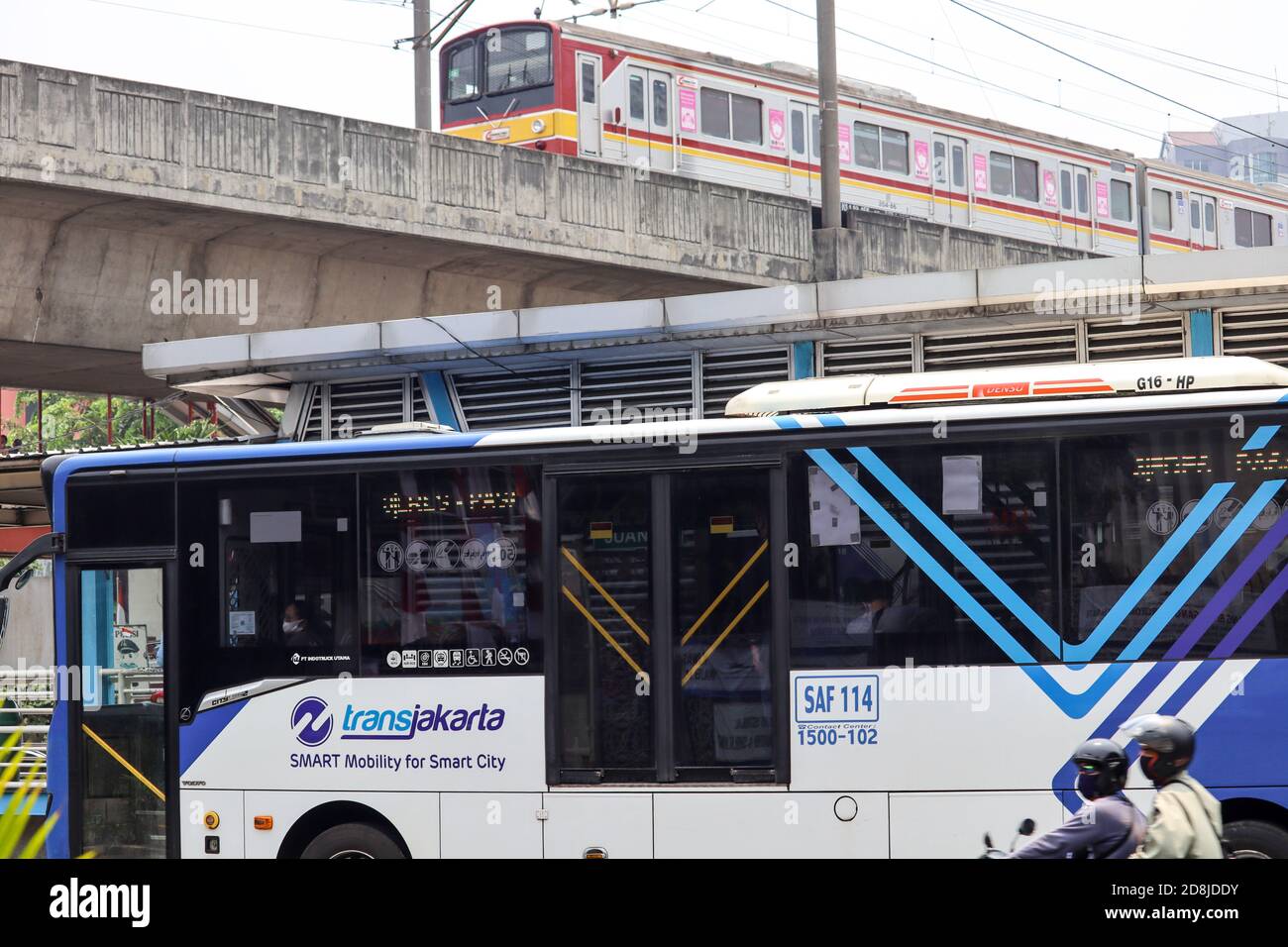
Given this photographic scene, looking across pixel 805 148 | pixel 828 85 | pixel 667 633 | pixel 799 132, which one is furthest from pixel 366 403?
pixel 805 148

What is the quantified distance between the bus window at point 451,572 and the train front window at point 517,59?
2052cm

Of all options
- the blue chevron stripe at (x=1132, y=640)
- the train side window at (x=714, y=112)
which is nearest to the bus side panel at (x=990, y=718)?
the blue chevron stripe at (x=1132, y=640)

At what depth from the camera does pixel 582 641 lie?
9.03 m

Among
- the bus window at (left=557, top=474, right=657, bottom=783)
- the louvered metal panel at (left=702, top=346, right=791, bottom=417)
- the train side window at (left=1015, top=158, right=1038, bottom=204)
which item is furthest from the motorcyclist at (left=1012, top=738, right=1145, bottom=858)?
the train side window at (left=1015, top=158, right=1038, bottom=204)

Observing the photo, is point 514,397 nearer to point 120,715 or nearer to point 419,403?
point 419,403

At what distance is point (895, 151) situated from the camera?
33.3m

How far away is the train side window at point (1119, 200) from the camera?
38.4 m

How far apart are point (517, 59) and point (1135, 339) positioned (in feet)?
59.8

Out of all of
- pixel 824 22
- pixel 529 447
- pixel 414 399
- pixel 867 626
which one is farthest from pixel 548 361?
pixel 824 22

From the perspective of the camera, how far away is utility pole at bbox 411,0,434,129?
29625 millimetres

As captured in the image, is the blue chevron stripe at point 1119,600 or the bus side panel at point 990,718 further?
the blue chevron stripe at point 1119,600

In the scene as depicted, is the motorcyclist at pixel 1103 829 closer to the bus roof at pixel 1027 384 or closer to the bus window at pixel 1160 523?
the bus window at pixel 1160 523
